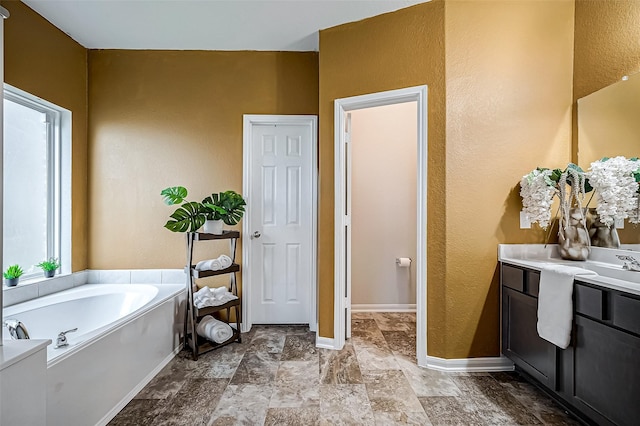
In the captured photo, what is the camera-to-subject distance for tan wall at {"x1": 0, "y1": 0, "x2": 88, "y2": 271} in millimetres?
2422

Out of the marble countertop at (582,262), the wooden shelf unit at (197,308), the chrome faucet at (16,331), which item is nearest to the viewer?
the marble countertop at (582,262)

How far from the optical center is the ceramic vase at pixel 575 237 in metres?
Answer: 2.20

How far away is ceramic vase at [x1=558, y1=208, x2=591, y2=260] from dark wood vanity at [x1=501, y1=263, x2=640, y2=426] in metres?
0.38

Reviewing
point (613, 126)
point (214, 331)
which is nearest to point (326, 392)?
point (214, 331)

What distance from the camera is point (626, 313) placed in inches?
57.3

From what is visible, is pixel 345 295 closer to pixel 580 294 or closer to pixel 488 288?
pixel 488 288

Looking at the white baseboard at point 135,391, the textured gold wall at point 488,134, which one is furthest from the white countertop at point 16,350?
the textured gold wall at point 488,134

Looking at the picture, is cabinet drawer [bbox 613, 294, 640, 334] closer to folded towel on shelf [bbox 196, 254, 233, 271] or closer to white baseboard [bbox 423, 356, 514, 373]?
white baseboard [bbox 423, 356, 514, 373]

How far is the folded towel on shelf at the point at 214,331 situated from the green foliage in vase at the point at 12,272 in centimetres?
132

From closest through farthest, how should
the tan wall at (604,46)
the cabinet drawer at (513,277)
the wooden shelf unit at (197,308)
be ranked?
the tan wall at (604,46), the cabinet drawer at (513,277), the wooden shelf unit at (197,308)

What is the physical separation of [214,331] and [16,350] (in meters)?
1.62

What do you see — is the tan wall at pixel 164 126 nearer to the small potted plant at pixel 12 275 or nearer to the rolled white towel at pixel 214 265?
the rolled white towel at pixel 214 265

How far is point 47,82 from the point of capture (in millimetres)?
2703

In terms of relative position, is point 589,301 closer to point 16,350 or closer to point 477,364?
point 477,364
